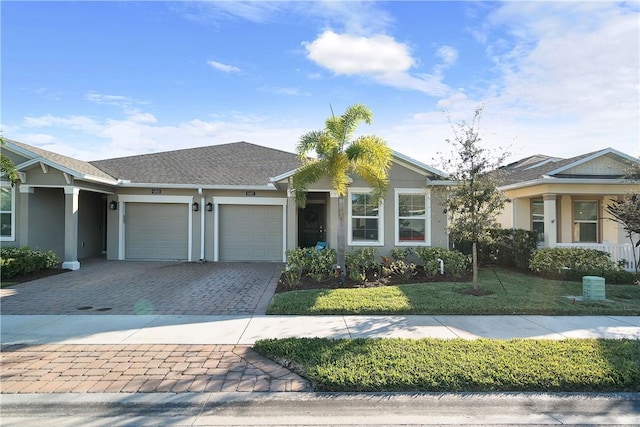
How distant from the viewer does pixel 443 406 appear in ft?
12.2

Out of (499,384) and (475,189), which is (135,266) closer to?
(475,189)

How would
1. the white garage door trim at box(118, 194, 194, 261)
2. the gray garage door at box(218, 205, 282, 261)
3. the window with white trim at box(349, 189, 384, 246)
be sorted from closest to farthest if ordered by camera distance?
1. the window with white trim at box(349, 189, 384, 246)
2. the white garage door trim at box(118, 194, 194, 261)
3. the gray garage door at box(218, 205, 282, 261)

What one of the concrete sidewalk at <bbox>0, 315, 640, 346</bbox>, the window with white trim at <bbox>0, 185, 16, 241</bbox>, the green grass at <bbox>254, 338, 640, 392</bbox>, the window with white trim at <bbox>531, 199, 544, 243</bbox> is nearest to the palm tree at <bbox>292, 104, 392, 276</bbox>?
the concrete sidewalk at <bbox>0, 315, 640, 346</bbox>

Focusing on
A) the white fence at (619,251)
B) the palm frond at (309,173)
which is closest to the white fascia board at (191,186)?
the palm frond at (309,173)

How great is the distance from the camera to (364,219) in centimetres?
1220

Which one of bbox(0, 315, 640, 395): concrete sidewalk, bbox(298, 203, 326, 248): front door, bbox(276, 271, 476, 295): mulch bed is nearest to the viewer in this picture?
bbox(0, 315, 640, 395): concrete sidewalk

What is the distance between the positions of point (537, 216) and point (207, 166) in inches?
563

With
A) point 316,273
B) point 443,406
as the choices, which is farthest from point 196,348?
point 316,273

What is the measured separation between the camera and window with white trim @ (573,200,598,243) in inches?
551

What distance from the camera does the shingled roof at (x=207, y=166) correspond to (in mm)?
14602

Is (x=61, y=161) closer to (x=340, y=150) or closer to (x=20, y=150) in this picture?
(x=20, y=150)

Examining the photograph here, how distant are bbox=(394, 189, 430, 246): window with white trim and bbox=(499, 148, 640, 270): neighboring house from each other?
2657 millimetres

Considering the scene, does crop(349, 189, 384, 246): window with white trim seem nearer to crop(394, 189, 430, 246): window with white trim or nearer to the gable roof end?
crop(394, 189, 430, 246): window with white trim

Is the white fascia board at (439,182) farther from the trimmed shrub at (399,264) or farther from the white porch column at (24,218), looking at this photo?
the white porch column at (24,218)
